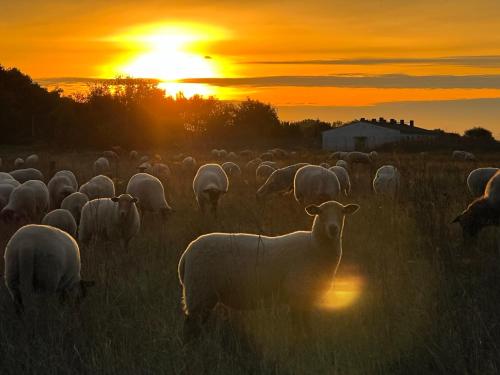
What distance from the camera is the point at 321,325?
6.84 meters

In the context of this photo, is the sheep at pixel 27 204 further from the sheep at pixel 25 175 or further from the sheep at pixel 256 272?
the sheep at pixel 256 272

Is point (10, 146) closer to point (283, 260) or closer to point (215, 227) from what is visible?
point (215, 227)

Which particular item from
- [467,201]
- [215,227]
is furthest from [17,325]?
[467,201]

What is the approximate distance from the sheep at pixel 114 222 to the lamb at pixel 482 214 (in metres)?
5.60

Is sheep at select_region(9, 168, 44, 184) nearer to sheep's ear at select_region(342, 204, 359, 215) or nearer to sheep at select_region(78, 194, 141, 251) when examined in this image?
sheep at select_region(78, 194, 141, 251)

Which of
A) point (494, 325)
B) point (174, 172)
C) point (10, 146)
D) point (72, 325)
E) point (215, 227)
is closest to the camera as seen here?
point (494, 325)

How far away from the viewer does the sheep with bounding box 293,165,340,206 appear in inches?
669

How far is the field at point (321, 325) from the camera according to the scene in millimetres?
5488

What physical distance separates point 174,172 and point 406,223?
70.0ft

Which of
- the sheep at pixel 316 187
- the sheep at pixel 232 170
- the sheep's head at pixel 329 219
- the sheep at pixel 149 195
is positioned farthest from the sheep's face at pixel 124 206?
the sheep at pixel 232 170

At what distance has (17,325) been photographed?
6.56m

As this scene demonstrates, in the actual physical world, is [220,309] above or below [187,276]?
below

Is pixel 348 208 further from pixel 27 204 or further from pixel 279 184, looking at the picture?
pixel 279 184

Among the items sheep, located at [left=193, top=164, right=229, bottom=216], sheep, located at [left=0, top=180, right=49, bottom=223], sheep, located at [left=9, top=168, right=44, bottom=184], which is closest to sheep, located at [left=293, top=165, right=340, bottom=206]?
sheep, located at [left=193, top=164, right=229, bottom=216]
